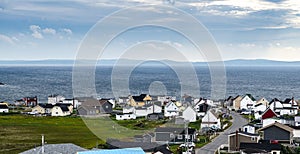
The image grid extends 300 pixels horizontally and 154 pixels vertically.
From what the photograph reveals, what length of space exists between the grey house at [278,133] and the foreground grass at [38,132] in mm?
6147

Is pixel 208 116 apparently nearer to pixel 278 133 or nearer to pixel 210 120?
pixel 210 120

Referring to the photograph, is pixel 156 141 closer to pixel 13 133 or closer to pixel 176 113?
pixel 13 133

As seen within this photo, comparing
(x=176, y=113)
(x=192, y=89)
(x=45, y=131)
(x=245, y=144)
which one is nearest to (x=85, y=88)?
(x=192, y=89)

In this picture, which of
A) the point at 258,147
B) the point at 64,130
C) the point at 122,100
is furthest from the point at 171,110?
the point at 258,147

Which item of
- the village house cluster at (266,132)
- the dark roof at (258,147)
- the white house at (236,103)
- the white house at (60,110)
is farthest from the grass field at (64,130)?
the white house at (236,103)

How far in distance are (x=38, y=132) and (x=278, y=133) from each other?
9744 millimetres

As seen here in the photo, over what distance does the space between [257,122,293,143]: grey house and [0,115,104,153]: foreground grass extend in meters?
6.15

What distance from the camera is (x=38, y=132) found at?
19.5m

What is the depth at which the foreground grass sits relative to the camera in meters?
16.2

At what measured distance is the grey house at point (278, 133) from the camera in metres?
16.9

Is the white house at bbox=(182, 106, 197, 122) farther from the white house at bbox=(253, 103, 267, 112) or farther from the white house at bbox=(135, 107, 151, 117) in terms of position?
the white house at bbox=(253, 103, 267, 112)

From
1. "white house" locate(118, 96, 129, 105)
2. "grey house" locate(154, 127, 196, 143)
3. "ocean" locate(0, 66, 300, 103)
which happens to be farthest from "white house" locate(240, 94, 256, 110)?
"grey house" locate(154, 127, 196, 143)

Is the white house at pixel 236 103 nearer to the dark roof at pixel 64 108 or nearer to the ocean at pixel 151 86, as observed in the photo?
the ocean at pixel 151 86

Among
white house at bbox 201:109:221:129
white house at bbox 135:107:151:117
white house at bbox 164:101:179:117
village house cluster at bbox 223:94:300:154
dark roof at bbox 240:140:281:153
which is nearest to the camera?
dark roof at bbox 240:140:281:153
